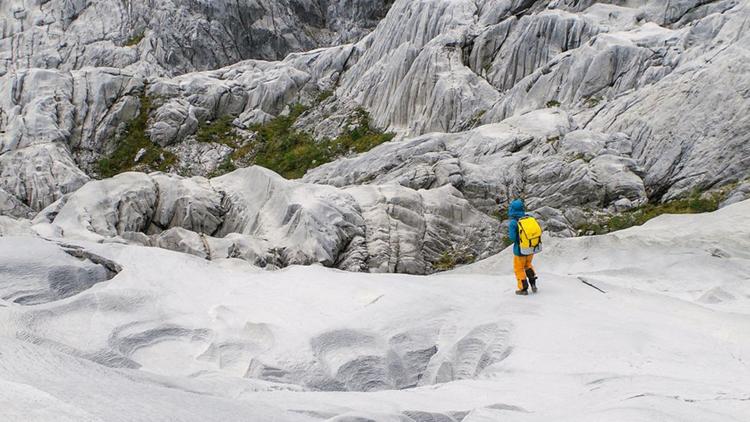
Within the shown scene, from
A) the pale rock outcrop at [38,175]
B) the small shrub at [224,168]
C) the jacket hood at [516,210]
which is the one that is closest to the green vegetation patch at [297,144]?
the small shrub at [224,168]

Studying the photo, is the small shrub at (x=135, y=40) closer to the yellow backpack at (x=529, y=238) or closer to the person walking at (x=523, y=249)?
the person walking at (x=523, y=249)

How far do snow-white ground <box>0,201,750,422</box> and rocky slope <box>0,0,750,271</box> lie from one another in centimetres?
896

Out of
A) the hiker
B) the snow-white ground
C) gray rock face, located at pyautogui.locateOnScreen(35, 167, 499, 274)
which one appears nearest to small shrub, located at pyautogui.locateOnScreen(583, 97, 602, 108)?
gray rock face, located at pyautogui.locateOnScreen(35, 167, 499, 274)

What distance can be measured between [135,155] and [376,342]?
48753 mm

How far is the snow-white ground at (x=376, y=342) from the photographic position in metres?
6.36

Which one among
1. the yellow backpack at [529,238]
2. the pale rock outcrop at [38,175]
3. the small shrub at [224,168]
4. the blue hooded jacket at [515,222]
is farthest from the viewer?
the small shrub at [224,168]

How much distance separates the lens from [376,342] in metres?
11.2

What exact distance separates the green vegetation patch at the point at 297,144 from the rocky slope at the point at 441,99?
88 cm

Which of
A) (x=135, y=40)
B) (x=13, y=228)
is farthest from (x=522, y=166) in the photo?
(x=135, y=40)

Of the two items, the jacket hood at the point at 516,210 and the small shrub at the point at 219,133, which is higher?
the jacket hood at the point at 516,210

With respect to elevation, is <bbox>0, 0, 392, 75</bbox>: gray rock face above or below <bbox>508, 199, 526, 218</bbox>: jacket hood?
above

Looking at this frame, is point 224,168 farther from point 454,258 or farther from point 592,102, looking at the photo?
point 454,258

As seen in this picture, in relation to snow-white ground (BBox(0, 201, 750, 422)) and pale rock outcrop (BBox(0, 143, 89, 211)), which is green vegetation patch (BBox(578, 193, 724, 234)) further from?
pale rock outcrop (BBox(0, 143, 89, 211))

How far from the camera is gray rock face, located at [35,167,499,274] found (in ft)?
74.0
